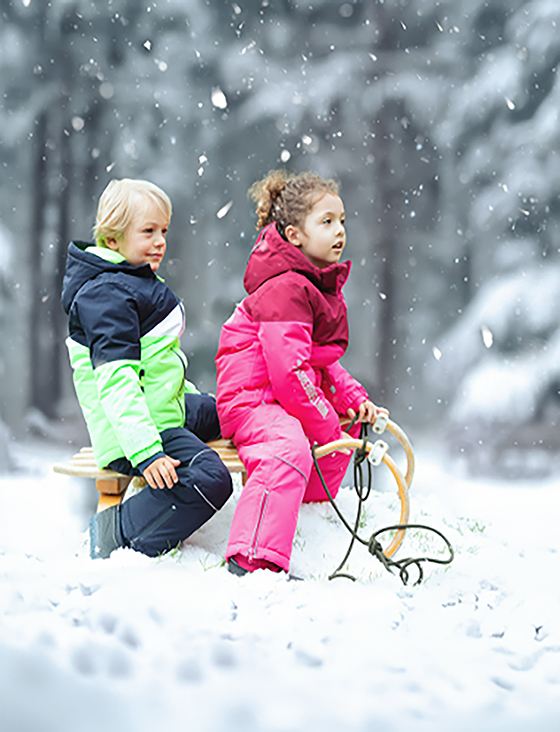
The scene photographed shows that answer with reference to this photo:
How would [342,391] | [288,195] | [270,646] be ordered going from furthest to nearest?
1. [342,391]
2. [288,195]
3. [270,646]

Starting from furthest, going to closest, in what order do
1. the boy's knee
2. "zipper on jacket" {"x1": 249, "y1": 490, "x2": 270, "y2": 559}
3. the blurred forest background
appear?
the blurred forest background, the boy's knee, "zipper on jacket" {"x1": 249, "y1": 490, "x2": 270, "y2": 559}

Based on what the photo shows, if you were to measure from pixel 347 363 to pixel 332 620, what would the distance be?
3.87 m

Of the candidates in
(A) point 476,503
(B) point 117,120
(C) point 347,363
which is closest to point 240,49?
(B) point 117,120

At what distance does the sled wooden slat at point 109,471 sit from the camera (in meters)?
2.27

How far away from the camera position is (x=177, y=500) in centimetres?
217

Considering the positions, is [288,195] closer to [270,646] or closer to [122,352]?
[122,352]

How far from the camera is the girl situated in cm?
205

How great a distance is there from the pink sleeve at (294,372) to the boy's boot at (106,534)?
2.37ft

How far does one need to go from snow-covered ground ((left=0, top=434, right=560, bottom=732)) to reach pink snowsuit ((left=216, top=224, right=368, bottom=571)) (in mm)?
193

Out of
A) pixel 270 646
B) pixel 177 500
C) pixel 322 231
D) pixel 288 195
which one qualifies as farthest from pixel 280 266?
pixel 270 646

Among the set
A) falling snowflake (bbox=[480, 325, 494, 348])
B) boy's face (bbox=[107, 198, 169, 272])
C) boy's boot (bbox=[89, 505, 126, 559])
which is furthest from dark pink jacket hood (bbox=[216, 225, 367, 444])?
falling snowflake (bbox=[480, 325, 494, 348])

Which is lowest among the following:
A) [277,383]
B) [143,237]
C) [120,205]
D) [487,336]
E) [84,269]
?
[487,336]

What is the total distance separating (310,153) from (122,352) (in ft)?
12.1

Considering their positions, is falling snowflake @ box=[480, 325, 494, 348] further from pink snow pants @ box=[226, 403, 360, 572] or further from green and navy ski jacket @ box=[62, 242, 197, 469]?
green and navy ski jacket @ box=[62, 242, 197, 469]
